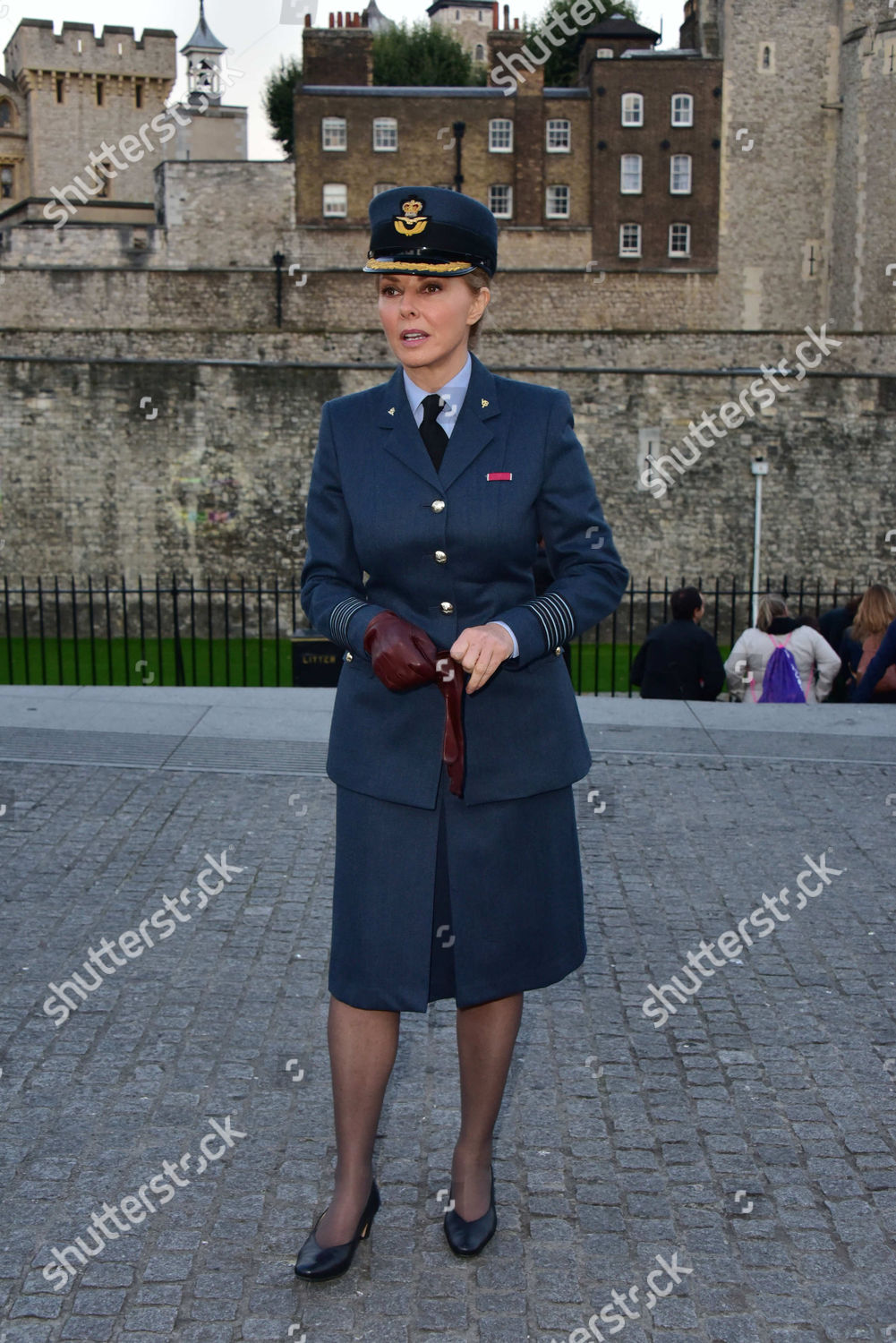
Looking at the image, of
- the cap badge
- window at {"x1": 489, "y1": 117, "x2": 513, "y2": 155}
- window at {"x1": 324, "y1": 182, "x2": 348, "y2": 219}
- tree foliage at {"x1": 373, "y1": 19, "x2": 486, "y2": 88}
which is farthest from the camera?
tree foliage at {"x1": 373, "y1": 19, "x2": 486, "y2": 88}

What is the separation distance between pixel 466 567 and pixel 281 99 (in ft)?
171

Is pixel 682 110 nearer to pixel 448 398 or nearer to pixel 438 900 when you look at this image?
pixel 448 398

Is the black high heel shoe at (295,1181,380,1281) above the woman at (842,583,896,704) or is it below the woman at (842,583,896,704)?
below

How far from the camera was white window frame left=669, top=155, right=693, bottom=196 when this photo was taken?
133 ft

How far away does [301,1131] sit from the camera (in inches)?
124

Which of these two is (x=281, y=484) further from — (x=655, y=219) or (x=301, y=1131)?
(x=301, y=1131)

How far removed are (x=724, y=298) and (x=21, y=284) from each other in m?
20.1

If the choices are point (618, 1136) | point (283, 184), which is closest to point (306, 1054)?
point (618, 1136)

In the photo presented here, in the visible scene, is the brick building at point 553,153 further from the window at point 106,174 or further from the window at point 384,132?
the window at point 106,174
